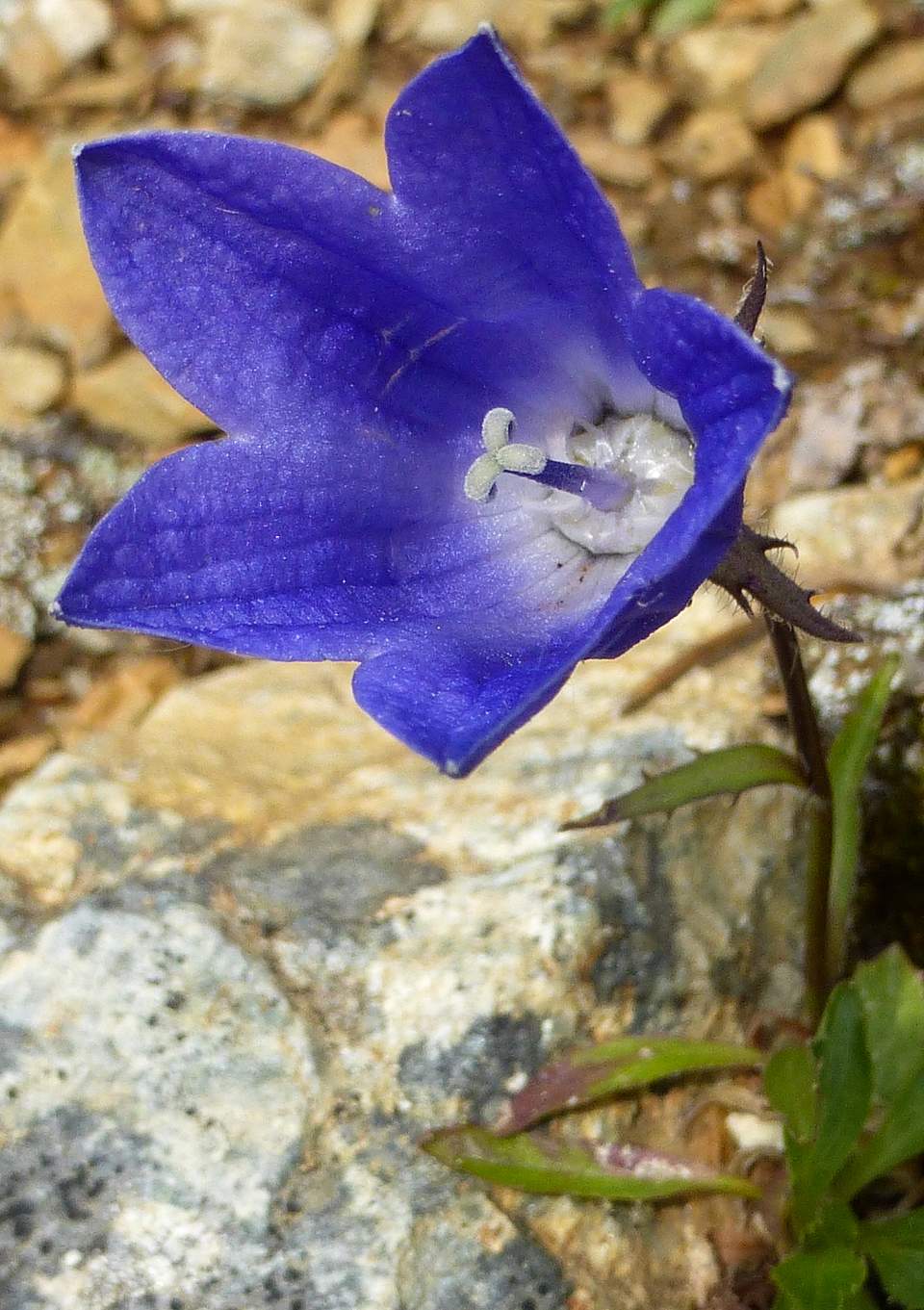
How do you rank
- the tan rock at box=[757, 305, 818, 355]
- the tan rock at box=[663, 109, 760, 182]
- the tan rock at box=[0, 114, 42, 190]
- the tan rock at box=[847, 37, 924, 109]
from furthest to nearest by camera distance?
the tan rock at box=[0, 114, 42, 190] → the tan rock at box=[663, 109, 760, 182] → the tan rock at box=[847, 37, 924, 109] → the tan rock at box=[757, 305, 818, 355]

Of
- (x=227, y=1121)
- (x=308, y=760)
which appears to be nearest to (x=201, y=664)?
(x=308, y=760)

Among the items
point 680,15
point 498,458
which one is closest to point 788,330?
point 680,15

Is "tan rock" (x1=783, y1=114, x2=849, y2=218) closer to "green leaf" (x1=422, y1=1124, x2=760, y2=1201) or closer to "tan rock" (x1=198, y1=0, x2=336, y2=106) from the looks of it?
"tan rock" (x1=198, y1=0, x2=336, y2=106)

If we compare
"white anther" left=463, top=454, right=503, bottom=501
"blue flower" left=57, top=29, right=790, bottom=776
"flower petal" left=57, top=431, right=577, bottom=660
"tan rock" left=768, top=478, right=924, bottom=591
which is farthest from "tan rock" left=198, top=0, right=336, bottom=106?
"white anther" left=463, top=454, right=503, bottom=501

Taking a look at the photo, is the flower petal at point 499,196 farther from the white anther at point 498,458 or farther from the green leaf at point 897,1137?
the green leaf at point 897,1137

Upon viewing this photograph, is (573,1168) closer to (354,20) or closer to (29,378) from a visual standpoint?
(29,378)

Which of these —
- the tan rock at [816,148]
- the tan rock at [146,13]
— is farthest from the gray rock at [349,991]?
the tan rock at [146,13]

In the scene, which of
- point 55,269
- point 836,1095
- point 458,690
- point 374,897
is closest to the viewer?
point 458,690
